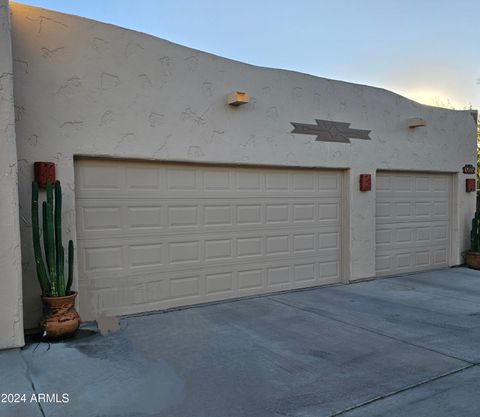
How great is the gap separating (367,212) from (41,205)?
559cm

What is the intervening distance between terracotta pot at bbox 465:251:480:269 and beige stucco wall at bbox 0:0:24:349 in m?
8.92

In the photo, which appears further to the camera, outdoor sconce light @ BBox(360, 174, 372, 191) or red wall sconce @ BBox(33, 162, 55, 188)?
outdoor sconce light @ BBox(360, 174, 372, 191)

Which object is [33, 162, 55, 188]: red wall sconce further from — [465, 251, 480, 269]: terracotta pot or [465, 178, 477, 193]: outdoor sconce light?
[465, 178, 477, 193]: outdoor sconce light

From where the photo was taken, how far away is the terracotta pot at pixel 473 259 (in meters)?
9.11

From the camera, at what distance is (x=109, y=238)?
5457 mm

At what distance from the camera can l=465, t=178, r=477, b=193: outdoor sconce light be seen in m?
9.54

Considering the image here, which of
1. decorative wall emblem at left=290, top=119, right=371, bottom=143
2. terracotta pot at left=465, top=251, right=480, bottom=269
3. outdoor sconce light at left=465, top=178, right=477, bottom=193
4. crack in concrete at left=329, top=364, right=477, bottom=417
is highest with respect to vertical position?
decorative wall emblem at left=290, top=119, right=371, bottom=143

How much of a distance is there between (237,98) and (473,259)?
21.9 ft

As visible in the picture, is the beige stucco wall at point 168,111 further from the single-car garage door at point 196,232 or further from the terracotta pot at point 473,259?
the terracotta pot at point 473,259

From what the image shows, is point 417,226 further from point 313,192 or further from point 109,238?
point 109,238

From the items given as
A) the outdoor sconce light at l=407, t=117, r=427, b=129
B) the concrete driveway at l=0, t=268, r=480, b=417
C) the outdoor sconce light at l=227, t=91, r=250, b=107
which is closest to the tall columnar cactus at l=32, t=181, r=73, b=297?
the concrete driveway at l=0, t=268, r=480, b=417

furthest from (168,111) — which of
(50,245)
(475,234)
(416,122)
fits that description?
(475,234)

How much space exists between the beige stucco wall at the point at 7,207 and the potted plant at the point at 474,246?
8895mm

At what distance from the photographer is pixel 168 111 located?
5.72 meters
